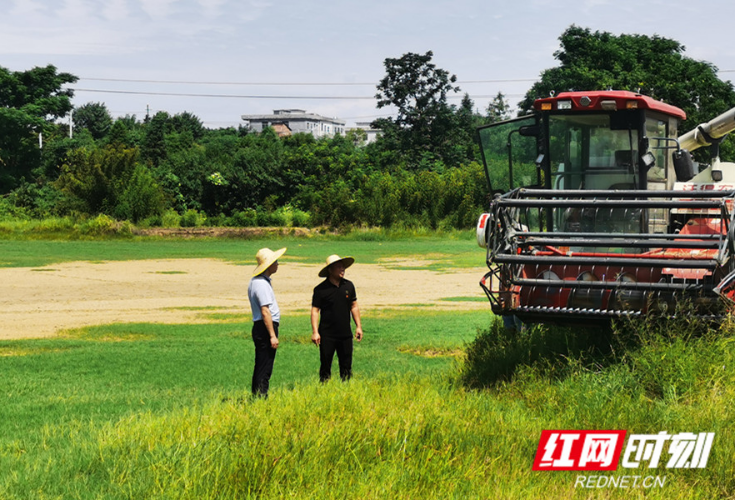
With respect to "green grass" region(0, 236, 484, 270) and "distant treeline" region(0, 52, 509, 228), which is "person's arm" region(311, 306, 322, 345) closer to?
"green grass" region(0, 236, 484, 270)

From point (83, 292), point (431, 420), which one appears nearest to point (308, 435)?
point (431, 420)

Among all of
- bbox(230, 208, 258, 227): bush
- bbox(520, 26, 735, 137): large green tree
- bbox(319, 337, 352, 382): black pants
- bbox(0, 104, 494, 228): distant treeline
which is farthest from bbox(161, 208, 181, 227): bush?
bbox(319, 337, 352, 382): black pants

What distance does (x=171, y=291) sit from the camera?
2523 centimetres

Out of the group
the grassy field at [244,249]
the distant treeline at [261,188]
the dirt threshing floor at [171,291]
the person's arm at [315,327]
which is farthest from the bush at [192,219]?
the person's arm at [315,327]

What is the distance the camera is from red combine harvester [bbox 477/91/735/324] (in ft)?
27.1

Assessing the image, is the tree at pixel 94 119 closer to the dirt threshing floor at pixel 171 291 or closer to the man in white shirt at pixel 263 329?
the dirt threshing floor at pixel 171 291

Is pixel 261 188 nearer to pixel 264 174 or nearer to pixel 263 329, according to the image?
pixel 264 174

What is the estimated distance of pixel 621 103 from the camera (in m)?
10.9

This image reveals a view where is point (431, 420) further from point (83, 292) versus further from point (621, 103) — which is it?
point (83, 292)

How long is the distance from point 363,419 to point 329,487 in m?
1.31

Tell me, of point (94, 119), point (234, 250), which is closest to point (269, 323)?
point (234, 250)

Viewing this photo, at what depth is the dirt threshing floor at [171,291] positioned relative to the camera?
1983 cm

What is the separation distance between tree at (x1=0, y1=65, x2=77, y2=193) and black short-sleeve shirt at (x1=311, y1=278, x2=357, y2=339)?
5934 cm

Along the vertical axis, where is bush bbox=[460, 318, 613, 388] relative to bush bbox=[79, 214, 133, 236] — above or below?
below
